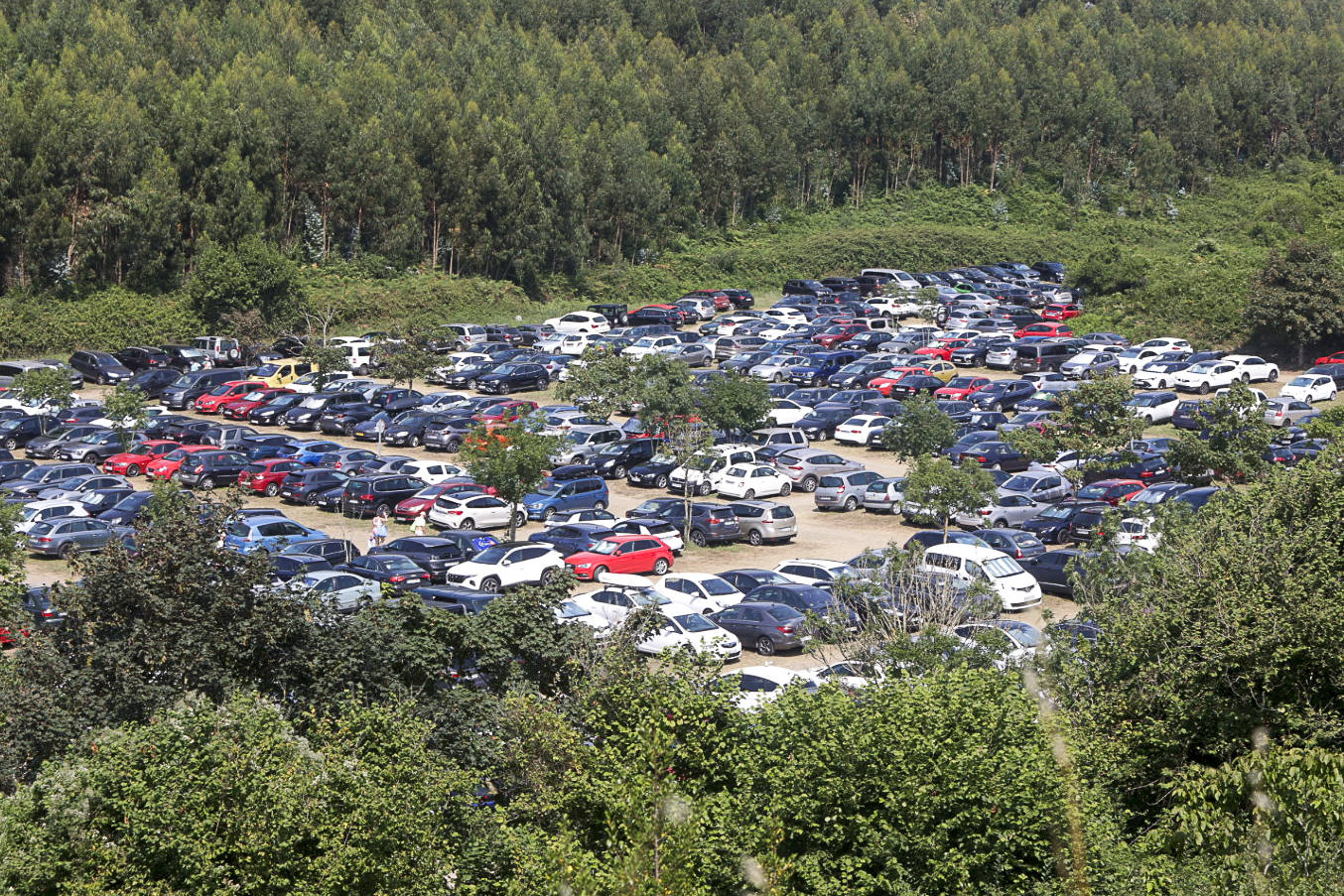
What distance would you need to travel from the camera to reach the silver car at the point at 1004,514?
119 ft

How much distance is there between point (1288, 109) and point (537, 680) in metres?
115

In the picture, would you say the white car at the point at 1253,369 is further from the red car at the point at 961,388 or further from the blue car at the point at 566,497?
the blue car at the point at 566,497

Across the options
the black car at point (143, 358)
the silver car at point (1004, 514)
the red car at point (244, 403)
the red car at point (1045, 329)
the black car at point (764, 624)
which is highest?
the black car at point (764, 624)

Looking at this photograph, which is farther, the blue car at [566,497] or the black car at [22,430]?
the black car at [22,430]

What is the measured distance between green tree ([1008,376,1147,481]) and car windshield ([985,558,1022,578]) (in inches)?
367

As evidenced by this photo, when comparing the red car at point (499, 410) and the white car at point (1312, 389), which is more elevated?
the red car at point (499, 410)

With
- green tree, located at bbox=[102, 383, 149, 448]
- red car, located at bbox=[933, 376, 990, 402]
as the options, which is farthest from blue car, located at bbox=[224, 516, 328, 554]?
red car, located at bbox=[933, 376, 990, 402]

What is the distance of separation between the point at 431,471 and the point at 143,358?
2242 cm

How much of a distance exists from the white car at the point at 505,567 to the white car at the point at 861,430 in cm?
1838

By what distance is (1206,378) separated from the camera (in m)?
54.0

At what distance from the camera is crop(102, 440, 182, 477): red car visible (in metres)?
41.2

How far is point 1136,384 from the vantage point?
53.3m

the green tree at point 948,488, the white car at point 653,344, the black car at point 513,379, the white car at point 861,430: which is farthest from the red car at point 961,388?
the green tree at point 948,488

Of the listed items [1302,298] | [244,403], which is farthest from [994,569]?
[1302,298]
